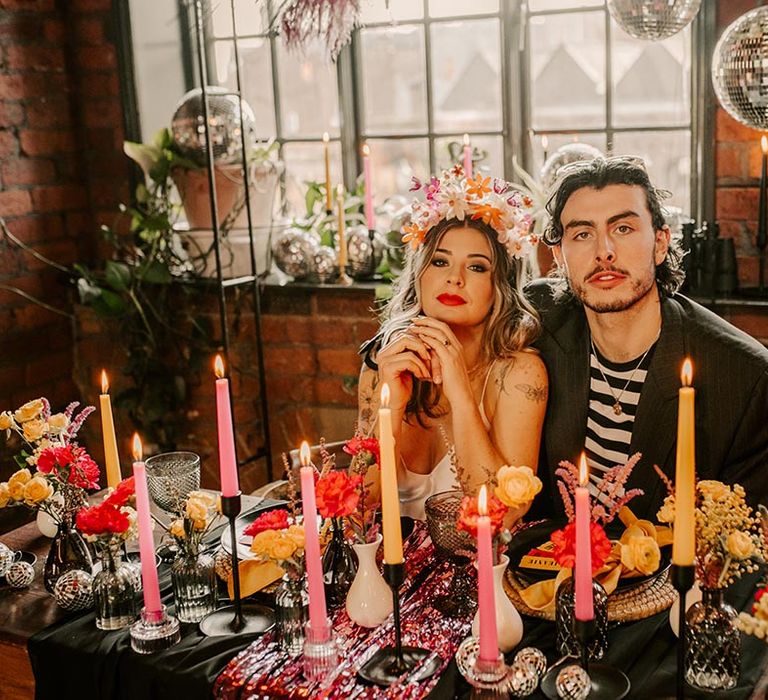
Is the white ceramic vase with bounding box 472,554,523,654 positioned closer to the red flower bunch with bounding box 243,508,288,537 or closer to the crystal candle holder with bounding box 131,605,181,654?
the red flower bunch with bounding box 243,508,288,537

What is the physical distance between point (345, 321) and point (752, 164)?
1.24 m

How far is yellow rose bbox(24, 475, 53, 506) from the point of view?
1.56 metres

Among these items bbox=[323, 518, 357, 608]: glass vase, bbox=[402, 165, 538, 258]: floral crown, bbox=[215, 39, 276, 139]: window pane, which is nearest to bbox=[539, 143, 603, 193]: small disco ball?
bbox=[402, 165, 538, 258]: floral crown

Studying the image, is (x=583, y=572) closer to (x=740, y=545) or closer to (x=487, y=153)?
(x=740, y=545)

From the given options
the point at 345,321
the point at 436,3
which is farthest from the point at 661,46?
the point at 345,321

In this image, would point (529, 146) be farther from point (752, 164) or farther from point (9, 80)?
point (9, 80)

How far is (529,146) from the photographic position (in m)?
3.10

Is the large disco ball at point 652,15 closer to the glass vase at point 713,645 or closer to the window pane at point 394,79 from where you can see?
the window pane at point 394,79

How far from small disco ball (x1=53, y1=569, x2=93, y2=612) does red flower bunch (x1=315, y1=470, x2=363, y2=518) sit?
16.6 inches

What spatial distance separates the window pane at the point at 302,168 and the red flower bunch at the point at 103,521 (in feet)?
7.00

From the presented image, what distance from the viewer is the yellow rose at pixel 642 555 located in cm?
131

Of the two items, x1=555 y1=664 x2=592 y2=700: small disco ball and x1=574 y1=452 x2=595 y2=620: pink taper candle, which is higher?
x1=574 y1=452 x2=595 y2=620: pink taper candle

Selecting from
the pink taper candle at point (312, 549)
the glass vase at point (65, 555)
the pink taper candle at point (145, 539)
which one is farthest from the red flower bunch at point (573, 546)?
the glass vase at point (65, 555)

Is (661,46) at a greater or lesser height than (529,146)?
greater
